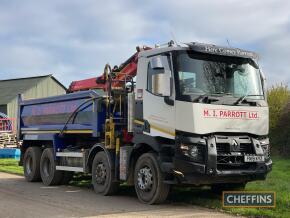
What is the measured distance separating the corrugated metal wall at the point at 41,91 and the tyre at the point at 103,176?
1477 inches

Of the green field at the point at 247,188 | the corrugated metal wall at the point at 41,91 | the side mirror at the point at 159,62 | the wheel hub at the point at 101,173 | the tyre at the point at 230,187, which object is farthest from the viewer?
the corrugated metal wall at the point at 41,91

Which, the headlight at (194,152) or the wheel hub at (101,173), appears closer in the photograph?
the headlight at (194,152)

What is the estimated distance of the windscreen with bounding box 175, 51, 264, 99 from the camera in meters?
9.71

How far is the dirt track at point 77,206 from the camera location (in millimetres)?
9289

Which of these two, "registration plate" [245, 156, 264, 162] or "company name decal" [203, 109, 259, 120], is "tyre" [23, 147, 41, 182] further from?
"registration plate" [245, 156, 264, 162]

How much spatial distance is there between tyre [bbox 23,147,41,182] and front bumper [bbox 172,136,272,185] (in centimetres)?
688

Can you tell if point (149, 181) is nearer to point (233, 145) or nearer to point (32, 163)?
point (233, 145)

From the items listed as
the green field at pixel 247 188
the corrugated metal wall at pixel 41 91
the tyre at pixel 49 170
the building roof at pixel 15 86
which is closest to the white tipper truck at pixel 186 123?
the green field at pixel 247 188

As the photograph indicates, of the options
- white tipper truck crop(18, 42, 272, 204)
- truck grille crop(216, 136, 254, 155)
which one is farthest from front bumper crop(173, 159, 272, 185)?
truck grille crop(216, 136, 254, 155)

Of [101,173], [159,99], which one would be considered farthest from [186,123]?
[101,173]

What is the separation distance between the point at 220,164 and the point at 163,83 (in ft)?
6.25

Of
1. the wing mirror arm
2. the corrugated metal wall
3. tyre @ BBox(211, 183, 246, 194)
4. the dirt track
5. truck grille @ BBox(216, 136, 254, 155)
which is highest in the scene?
the corrugated metal wall

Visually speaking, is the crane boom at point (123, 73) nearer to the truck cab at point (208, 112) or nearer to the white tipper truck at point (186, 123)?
the white tipper truck at point (186, 123)

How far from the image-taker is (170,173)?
9.77 meters
